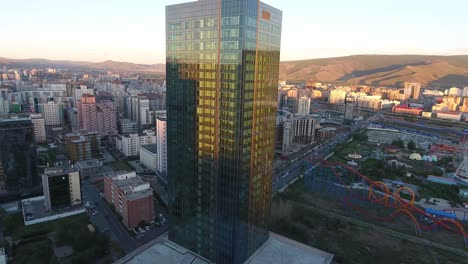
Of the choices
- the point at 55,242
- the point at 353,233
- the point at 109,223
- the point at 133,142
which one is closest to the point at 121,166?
the point at 133,142

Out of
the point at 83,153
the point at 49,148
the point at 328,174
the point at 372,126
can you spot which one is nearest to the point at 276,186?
the point at 328,174

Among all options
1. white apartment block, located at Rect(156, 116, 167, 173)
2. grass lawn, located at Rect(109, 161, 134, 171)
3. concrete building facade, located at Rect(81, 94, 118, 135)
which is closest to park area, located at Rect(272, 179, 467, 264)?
white apartment block, located at Rect(156, 116, 167, 173)

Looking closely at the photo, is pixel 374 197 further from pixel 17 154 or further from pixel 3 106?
pixel 3 106

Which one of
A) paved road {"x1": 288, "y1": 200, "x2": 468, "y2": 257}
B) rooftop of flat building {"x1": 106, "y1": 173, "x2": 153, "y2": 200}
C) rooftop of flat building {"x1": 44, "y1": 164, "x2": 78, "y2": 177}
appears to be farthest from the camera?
rooftop of flat building {"x1": 44, "y1": 164, "x2": 78, "y2": 177}

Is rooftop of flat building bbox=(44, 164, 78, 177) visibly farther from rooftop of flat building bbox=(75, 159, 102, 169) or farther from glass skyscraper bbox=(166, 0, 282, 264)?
glass skyscraper bbox=(166, 0, 282, 264)

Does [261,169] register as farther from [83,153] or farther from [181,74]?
[83,153]

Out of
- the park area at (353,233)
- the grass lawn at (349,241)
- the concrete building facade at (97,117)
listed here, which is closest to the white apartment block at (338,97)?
the concrete building facade at (97,117)
